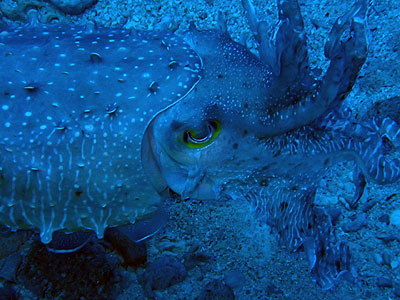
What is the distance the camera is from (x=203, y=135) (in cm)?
214

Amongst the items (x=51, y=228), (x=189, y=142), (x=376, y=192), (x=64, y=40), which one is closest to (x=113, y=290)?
(x=51, y=228)

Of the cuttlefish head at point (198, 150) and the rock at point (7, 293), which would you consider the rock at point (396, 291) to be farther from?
the rock at point (7, 293)

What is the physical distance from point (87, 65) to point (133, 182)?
86cm

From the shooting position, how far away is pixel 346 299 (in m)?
3.01

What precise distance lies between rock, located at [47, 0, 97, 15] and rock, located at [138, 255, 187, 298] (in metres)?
3.37

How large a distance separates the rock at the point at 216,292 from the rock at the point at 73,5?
3753 mm

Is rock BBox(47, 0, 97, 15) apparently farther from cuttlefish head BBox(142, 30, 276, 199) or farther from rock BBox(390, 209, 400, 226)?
rock BBox(390, 209, 400, 226)

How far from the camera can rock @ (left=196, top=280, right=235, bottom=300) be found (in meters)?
2.95

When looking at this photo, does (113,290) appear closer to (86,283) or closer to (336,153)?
(86,283)

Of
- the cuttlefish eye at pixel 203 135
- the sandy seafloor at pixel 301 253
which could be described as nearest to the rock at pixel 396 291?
the sandy seafloor at pixel 301 253

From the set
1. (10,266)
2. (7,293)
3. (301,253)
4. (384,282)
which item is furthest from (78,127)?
(384,282)

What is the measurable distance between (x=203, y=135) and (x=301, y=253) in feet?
5.87

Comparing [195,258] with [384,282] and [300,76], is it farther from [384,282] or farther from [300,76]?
[300,76]

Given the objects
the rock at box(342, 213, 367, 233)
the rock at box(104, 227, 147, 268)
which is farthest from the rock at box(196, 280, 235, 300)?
the rock at box(342, 213, 367, 233)
